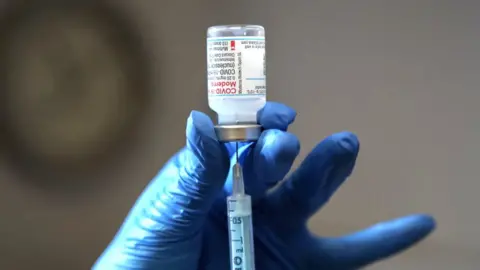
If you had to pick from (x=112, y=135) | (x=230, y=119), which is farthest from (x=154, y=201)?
(x=112, y=135)

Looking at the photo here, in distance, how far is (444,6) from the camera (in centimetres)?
151

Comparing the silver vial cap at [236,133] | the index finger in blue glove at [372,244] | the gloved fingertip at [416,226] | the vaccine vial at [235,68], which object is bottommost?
the index finger in blue glove at [372,244]

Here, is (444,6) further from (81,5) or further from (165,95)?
(81,5)

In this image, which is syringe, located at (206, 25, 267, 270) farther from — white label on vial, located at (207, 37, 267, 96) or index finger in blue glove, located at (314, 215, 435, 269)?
index finger in blue glove, located at (314, 215, 435, 269)

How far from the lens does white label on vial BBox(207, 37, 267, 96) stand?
2.87 ft

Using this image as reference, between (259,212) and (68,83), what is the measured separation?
0.68 meters

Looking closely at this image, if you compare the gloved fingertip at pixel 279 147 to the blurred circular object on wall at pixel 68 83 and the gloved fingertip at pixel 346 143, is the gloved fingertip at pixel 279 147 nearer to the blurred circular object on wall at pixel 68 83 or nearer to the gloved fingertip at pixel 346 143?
the gloved fingertip at pixel 346 143

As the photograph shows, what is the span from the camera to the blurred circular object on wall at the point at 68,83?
1.52 metres

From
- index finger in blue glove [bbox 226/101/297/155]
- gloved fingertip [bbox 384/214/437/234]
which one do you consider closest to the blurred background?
gloved fingertip [bbox 384/214/437/234]

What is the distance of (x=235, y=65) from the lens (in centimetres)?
88

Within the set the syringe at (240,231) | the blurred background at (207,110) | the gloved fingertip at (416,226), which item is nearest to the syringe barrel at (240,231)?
the syringe at (240,231)

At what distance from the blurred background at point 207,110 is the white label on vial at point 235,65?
2.19 ft

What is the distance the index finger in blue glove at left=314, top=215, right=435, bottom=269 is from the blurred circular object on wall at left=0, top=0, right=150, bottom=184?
66 centimetres

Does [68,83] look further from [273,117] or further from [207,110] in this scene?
[273,117]
